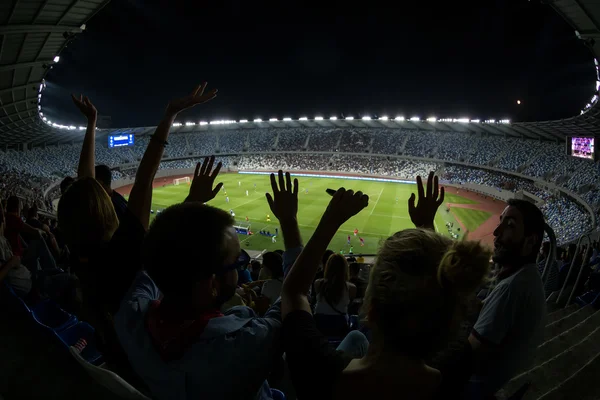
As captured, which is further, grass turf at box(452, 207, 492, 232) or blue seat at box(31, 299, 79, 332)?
grass turf at box(452, 207, 492, 232)

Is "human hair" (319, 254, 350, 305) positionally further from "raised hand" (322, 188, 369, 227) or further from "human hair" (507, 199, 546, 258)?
"raised hand" (322, 188, 369, 227)

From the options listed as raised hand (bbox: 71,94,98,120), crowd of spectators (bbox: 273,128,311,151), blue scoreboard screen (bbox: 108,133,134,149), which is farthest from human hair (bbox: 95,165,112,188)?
crowd of spectators (bbox: 273,128,311,151)

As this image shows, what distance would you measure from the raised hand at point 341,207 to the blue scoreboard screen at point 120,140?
2531 inches

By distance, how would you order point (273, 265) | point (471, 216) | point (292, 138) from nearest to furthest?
1. point (273, 265)
2. point (471, 216)
3. point (292, 138)

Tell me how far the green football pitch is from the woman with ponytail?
2029 cm

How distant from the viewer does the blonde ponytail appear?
58.6 inches

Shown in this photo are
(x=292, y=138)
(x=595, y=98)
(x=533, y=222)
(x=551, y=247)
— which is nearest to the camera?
(x=533, y=222)

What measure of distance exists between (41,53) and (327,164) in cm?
4949

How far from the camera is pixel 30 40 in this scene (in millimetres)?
20266

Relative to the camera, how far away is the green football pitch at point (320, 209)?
26938 mm

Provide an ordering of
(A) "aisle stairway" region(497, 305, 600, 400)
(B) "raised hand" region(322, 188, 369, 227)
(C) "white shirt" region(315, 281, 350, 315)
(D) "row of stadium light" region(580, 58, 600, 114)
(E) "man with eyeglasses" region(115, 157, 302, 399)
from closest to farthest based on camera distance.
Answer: (E) "man with eyeglasses" region(115, 157, 302, 399)
(B) "raised hand" region(322, 188, 369, 227)
(A) "aisle stairway" region(497, 305, 600, 400)
(C) "white shirt" region(315, 281, 350, 315)
(D) "row of stadium light" region(580, 58, 600, 114)

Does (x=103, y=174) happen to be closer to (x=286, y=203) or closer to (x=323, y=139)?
(x=286, y=203)

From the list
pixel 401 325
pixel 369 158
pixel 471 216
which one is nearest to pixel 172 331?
pixel 401 325

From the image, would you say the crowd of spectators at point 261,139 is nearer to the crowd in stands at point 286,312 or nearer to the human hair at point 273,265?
the human hair at point 273,265
